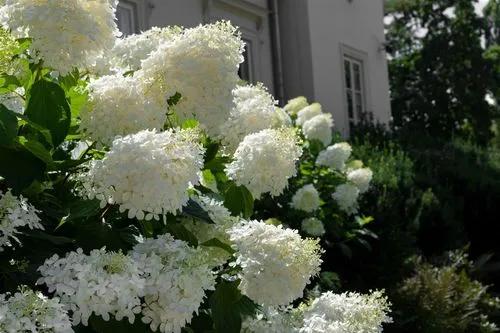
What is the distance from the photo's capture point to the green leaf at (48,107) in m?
2.33

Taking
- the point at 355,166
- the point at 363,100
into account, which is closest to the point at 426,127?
the point at 363,100

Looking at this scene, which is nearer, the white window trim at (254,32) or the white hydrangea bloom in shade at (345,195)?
the white hydrangea bloom in shade at (345,195)

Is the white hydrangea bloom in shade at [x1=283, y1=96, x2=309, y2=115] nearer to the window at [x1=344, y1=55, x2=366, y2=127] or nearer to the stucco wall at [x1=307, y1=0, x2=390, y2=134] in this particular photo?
the stucco wall at [x1=307, y1=0, x2=390, y2=134]

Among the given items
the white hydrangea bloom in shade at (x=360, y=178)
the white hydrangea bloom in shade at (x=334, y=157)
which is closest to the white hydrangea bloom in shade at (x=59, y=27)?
the white hydrangea bloom in shade at (x=334, y=157)

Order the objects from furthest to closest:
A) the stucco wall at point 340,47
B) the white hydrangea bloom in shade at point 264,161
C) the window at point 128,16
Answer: the stucco wall at point 340,47 → the window at point 128,16 → the white hydrangea bloom in shade at point 264,161

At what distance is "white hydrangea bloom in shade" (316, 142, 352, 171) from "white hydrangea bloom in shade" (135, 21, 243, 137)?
4.36m

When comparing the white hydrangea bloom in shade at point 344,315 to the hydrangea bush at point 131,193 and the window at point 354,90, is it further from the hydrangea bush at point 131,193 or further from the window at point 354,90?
the window at point 354,90

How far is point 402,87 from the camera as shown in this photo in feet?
90.7

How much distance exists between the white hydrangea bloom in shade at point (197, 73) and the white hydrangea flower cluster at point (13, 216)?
50cm

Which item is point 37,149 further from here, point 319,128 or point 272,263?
point 319,128

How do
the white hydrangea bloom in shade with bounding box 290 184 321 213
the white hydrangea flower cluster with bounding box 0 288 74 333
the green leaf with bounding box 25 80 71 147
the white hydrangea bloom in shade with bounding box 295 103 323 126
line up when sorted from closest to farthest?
the white hydrangea flower cluster with bounding box 0 288 74 333, the green leaf with bounding box 25 80 71 147, the white hydrangea bloom in shade with bounding box 290 184 321 213, the white hydrangea bloom in shade with bounding box 295 103 323 126

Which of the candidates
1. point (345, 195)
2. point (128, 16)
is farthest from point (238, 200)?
point (128, 16)

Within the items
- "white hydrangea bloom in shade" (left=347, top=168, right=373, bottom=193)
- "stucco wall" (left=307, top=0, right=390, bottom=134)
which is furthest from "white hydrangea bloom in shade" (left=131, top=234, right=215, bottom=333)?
"stucco wall" (left=307, top=0, right=390, bottom=134)

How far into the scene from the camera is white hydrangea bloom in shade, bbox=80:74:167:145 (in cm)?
237
